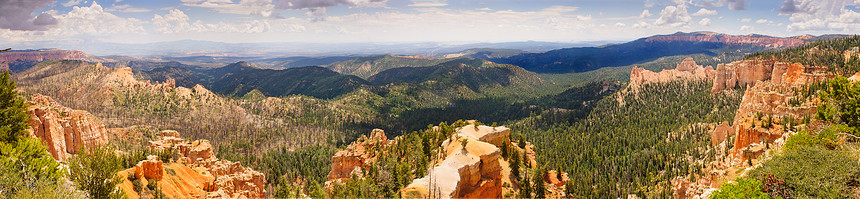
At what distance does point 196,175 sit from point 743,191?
6788 cm

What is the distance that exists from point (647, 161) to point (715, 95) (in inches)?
2392

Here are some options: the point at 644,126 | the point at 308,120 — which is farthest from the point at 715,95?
the point at 308,120

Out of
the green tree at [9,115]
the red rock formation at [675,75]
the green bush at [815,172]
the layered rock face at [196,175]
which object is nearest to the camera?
the green bush at [815,172]

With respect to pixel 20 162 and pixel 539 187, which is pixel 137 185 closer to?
pixel 20 162

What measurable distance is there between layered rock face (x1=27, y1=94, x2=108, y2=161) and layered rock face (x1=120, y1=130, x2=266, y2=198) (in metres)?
10.1

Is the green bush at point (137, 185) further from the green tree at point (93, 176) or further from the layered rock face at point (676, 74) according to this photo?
the layered rock face at point (676, 74)

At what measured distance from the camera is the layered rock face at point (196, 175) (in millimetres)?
49500

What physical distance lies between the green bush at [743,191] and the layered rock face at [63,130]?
235 feet

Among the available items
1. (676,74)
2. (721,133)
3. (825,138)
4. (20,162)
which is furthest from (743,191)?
(676,74)

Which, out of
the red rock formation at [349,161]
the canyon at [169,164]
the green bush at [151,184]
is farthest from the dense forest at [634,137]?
the green bush at [151,184]

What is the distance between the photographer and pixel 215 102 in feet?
641

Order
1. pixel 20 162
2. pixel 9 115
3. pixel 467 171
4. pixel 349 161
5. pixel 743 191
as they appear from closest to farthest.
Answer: pixel 20 162
pixel 743 191
pixel 9 115
pixel 467 171
pixel 349 161

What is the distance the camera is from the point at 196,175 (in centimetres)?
5994

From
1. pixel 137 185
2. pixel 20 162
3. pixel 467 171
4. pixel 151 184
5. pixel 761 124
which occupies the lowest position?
pixel 151 184
